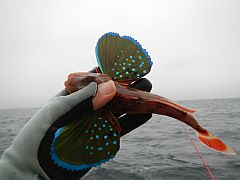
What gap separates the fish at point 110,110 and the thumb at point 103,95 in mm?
182

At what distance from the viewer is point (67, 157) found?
2119mm

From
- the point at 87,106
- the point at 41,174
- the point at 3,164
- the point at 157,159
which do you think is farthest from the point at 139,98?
the point at 157,159

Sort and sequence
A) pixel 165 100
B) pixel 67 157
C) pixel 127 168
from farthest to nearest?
pixel 127 168
pixel 165 100
pixel 67 157

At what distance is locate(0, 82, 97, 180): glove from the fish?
0.44ft

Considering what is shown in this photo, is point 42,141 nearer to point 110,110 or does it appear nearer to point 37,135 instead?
point 37,135

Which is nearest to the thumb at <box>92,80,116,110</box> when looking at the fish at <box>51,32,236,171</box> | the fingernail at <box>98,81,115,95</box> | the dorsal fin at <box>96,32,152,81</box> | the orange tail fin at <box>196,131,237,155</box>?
the fingernail at <box>98,81,115,95</box>

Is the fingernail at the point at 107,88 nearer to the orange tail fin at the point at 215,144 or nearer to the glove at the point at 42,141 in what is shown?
the glove at the point at 42,141

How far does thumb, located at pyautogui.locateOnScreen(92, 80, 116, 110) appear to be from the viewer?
2.12 meters

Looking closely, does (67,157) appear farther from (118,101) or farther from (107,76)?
(107,76)

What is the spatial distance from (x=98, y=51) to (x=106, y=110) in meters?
0.80

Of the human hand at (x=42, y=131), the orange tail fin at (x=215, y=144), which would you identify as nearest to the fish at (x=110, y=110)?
the orange tail fin at (x=215, y=144)

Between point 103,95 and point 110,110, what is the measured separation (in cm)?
37

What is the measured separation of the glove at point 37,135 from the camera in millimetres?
1860

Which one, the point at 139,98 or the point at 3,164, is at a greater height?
the point at 139,98
